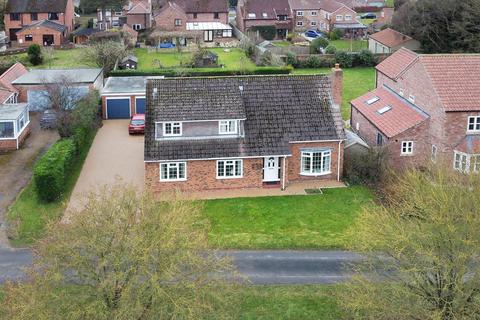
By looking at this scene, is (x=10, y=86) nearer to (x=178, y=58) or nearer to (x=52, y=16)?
(x=178, y=58)

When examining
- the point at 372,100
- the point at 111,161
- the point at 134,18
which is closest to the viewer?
the point at 111,161

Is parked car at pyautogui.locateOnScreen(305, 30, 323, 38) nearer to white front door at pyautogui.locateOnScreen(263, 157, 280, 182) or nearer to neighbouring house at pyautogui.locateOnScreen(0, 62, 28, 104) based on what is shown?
neighbouring house at pyautogui.locateOnScreen(0, 62, 28, 104)

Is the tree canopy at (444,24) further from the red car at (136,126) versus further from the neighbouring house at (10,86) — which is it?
the neighbouring house at (10,86)

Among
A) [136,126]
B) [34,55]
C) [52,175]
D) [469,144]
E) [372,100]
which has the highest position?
[34,55]

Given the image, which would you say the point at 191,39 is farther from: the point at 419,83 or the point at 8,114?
the point at 419,83

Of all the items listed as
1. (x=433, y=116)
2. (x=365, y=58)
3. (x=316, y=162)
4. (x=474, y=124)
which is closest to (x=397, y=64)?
(x=433, y=116)

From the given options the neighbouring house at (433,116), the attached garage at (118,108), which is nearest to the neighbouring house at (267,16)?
the attached garage at (118,108)
